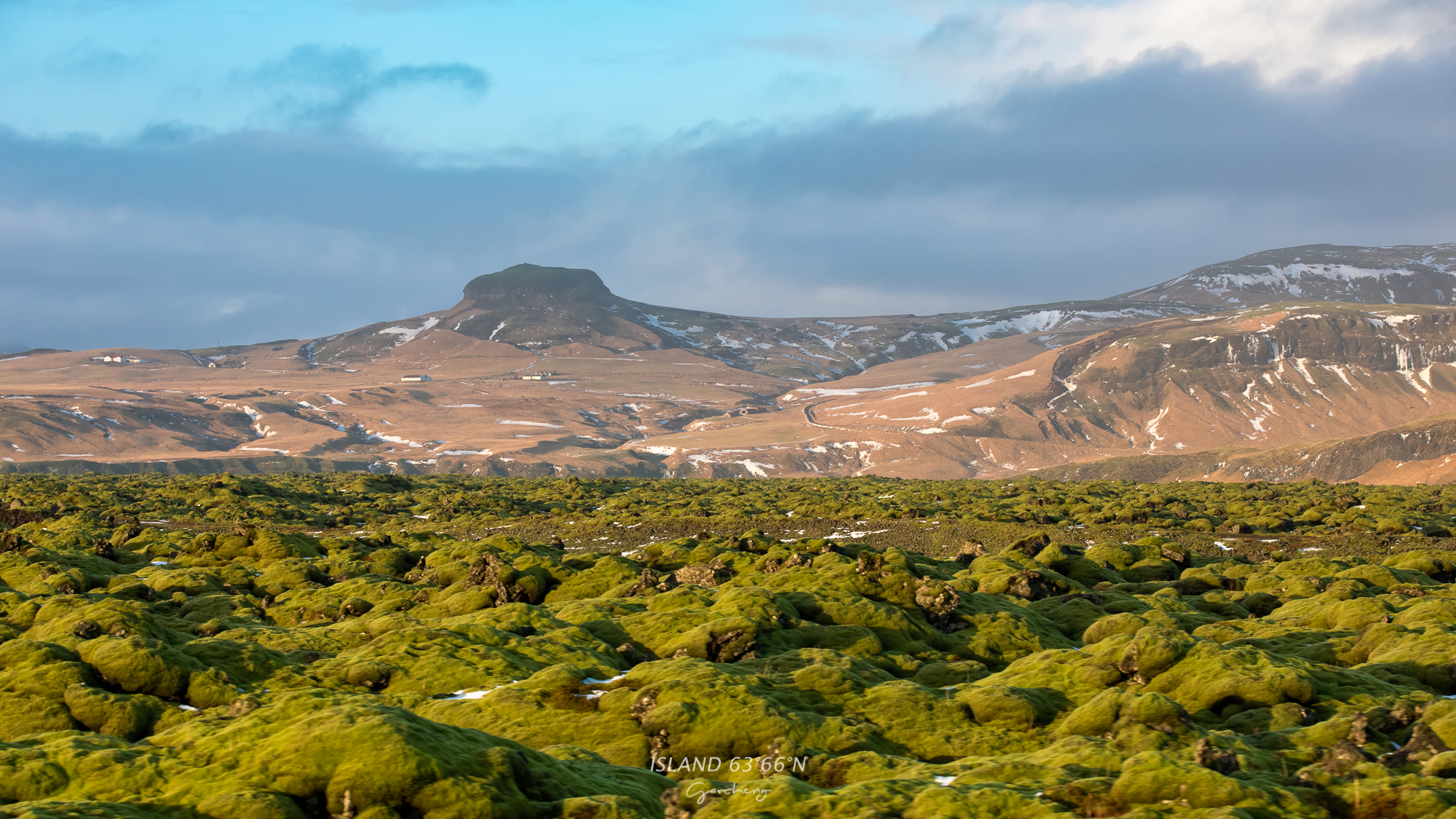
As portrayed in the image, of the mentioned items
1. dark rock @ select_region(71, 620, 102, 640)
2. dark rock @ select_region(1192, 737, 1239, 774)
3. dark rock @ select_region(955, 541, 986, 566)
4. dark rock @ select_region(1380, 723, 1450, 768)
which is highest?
dark rock @ select_region(71, 620, 102, 640)

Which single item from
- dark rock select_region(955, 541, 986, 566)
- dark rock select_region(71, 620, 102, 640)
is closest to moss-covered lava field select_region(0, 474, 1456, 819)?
dark rock select_region(71, 620, 102, 640)

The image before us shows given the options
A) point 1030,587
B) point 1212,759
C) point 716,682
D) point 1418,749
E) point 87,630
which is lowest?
point 1030,587

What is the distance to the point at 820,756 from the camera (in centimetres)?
1967

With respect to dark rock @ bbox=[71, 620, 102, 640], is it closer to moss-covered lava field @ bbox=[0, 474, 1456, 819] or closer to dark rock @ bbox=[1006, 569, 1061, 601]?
moss-covered lava field @ bbox=[0, 474, 1456, 819]

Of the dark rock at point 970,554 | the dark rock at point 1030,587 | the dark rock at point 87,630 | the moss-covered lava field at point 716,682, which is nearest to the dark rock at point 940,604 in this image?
the moss-covered lava field at point 716,682

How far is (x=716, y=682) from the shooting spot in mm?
22766

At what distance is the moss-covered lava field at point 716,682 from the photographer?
50.9 feet

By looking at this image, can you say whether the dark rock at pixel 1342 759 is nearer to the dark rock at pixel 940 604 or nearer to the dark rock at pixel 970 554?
the dark rock at pixel 940 604

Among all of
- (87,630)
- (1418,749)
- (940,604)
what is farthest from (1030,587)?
(87,630)

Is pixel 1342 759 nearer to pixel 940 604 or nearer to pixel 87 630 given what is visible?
pixel 940 604

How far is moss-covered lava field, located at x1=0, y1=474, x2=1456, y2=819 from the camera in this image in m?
15.5

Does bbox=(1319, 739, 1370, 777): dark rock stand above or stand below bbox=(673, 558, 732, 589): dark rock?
above

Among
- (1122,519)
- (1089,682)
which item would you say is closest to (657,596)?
(1089,682)

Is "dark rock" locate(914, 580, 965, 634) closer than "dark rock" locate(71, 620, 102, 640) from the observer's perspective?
No
